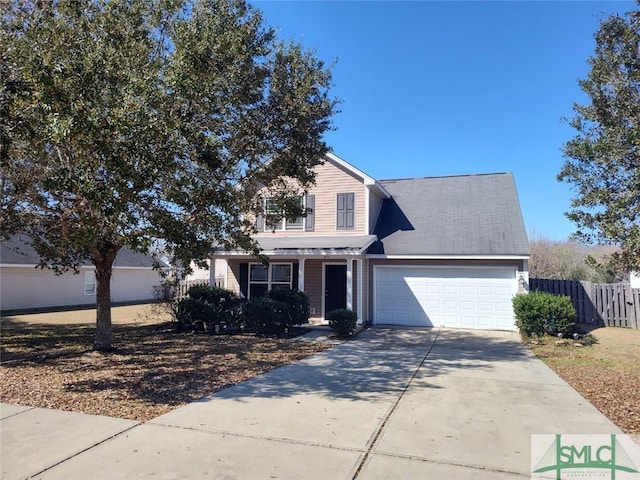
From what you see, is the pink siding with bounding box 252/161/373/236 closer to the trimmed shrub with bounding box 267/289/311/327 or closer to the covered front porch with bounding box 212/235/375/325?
the covered front porch with bounding box 212/235/375/325

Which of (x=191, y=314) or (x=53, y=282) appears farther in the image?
(x=53, y=282)

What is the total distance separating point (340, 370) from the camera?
29.5ft

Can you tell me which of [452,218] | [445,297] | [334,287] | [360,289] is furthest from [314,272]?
[452,218]

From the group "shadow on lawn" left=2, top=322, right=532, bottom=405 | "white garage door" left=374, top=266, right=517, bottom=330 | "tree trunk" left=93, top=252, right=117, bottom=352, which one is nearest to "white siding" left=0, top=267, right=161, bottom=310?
"shadow on lawn" left=2, top=322, right=532, bottom=405

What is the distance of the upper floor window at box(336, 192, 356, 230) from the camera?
17.2m

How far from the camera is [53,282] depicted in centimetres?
2427

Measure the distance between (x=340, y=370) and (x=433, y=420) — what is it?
132 inches

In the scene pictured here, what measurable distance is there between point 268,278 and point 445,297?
6.85m

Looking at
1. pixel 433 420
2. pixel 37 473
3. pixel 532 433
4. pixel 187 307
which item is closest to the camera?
pixel 37 473

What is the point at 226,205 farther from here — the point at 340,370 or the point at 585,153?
the point at 585,153

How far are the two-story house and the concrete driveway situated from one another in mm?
6999

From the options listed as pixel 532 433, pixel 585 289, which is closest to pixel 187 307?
pixel 532 433

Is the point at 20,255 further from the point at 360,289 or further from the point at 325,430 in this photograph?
the point at 325,430

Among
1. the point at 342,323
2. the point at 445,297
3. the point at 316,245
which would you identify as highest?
the point at 316,245
